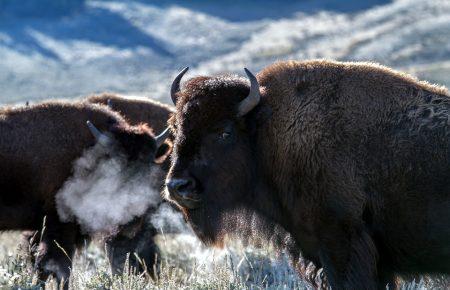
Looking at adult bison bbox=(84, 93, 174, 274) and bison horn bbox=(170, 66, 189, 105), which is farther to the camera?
adult bison bbox=(84, 93, 174, 274)

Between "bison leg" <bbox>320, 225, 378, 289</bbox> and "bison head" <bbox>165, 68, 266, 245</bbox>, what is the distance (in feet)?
2.38

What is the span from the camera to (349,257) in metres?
5.19

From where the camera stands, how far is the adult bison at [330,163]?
203 inches

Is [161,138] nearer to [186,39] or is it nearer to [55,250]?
[55,250]

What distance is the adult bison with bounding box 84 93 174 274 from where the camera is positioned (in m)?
8.08

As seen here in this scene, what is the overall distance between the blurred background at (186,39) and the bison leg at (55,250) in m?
28.5

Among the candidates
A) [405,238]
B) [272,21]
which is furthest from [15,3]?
[405,238]

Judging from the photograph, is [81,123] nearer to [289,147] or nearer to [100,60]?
[289,147]

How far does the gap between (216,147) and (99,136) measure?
8.50 feet

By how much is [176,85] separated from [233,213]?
1.07 meters

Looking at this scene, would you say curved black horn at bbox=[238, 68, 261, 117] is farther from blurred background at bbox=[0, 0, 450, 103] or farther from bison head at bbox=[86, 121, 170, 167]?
blurred background at bbox=[0, 0, 450, 103]

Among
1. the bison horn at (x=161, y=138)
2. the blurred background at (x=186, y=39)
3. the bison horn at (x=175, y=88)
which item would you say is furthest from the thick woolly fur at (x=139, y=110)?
the blurred background at (x=186, y=39)

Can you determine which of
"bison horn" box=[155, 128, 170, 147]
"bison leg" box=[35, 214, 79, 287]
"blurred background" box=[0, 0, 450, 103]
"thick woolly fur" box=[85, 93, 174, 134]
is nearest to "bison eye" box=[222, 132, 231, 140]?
"bison leg" box=[35, 214, 79, 287]

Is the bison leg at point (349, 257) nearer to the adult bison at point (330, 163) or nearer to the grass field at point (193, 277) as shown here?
the adult bison at point (330, 163)
